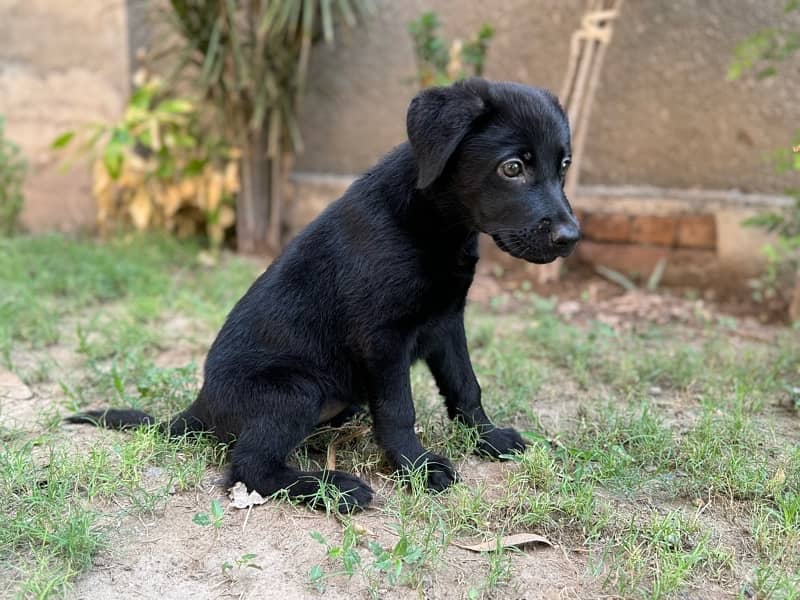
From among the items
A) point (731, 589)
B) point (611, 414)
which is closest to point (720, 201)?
point (611, 414)

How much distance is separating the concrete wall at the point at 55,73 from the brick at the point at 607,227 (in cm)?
380

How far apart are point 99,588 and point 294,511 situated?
0.55m

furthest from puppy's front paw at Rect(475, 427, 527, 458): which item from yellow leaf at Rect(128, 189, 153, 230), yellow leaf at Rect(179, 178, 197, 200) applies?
yellow leaf at Rect(128, 189, 153, 230)

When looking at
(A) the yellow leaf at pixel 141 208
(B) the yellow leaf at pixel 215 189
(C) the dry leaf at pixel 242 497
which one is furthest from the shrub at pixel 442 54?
(C) the dry leaf at pixel 242 497

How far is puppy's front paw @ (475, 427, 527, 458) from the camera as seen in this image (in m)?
2.57

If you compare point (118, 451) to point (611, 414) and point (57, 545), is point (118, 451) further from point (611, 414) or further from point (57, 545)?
point (611, 414)

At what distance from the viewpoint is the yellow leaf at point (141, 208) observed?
5953 mm

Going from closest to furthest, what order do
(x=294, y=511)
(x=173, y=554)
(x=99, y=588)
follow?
1. (x=99, y=588)
2. (x=173, y=554)
3. (x=294, y=511)

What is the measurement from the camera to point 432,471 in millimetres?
2320

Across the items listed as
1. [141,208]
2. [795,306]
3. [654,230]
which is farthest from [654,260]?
[141,208]

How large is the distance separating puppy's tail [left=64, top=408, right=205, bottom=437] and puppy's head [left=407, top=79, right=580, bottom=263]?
3.56 feet

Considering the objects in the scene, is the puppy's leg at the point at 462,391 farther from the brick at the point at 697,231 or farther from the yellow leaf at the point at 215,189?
the yellow leaf at the point at 215,189

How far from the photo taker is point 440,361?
2.58 metres

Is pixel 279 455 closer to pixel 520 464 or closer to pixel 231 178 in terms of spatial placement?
pixel 520 464
